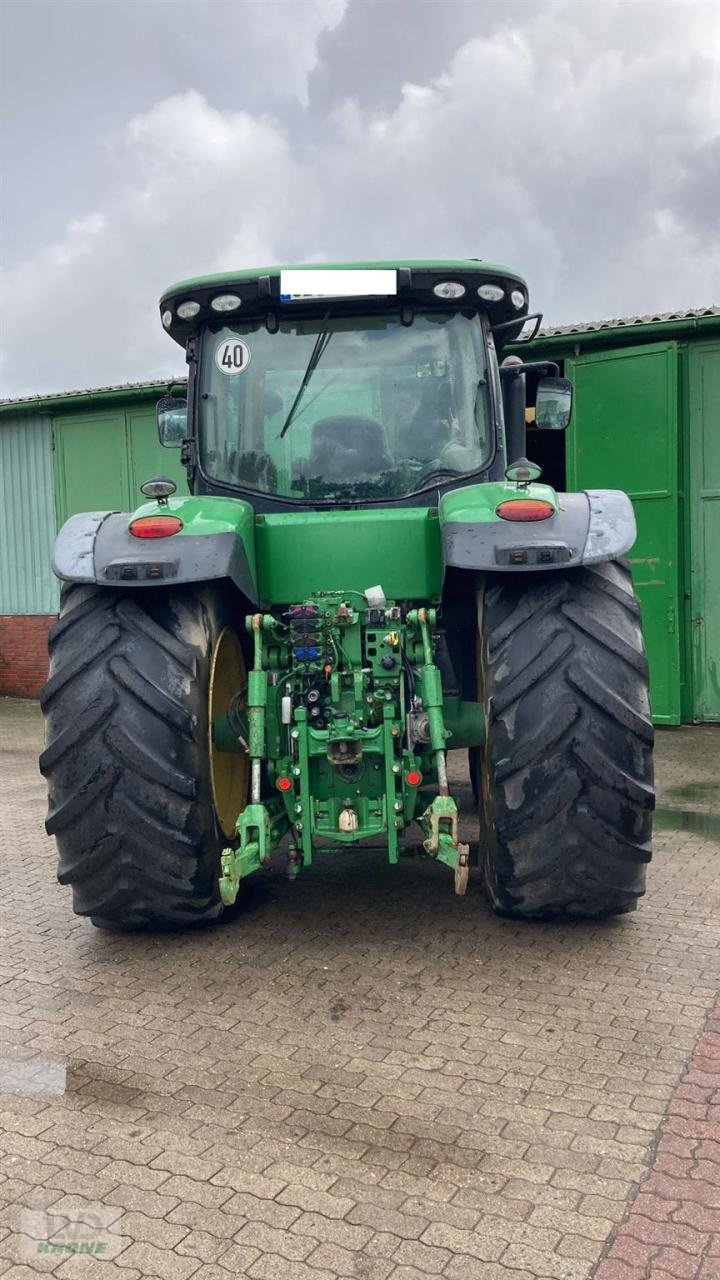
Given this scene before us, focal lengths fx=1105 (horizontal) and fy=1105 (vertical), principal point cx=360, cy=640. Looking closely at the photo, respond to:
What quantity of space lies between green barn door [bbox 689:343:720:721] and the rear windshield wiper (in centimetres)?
595

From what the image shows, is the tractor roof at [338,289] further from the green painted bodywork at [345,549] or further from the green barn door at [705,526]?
the green barn door at [705,526]

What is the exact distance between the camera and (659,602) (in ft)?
32.0

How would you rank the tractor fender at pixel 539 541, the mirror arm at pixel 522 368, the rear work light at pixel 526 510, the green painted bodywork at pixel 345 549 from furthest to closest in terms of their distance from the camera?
1. the mirror arm at pixel 522 368
2. the green painted bodywork at pixel 345 549
3. the rear work light at pixel 526 510
4. the tractor fender at pixel 539 541

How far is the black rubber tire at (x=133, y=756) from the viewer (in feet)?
13.1

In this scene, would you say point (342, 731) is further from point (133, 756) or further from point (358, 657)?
point (133, 756)

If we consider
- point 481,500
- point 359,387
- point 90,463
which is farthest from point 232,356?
point 90,463

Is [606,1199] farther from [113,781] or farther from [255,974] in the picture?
[113,781]

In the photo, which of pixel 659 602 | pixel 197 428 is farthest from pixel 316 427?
pixel 659 602

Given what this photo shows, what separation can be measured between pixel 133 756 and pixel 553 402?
9.21ft

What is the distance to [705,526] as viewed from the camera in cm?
985

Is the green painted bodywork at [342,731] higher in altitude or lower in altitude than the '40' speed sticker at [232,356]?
lower

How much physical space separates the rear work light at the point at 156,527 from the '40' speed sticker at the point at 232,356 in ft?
3.44

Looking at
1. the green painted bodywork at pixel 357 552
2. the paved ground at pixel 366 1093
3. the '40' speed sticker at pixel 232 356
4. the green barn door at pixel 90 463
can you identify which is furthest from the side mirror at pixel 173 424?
the green barn door at pixel 90 463

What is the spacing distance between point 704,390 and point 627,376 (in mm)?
683
